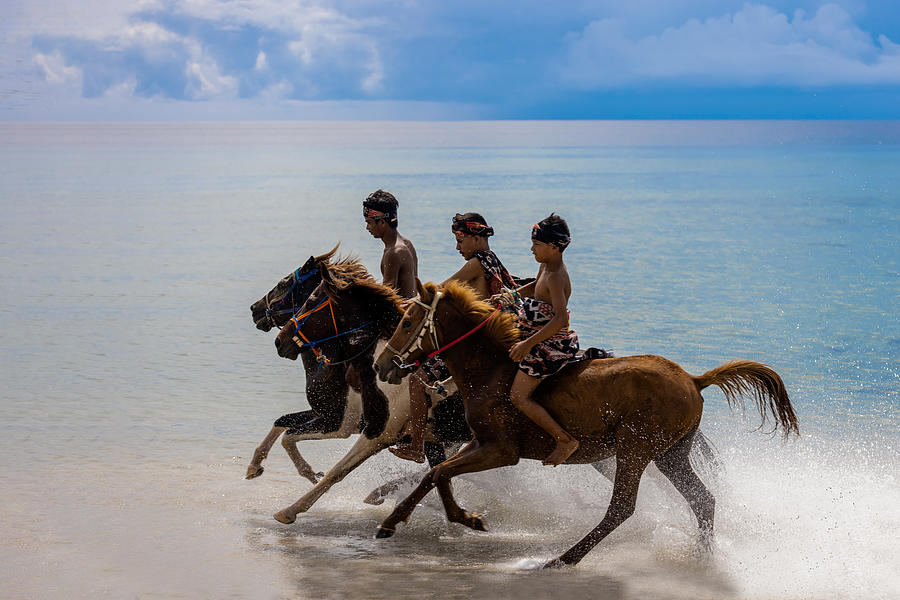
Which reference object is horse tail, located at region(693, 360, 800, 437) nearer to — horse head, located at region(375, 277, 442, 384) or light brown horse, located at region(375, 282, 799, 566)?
light brown horse, located at region(375, 282, 799, 566)

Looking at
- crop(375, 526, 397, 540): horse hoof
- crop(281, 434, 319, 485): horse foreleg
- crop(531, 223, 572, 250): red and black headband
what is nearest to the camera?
crop(531, 223, 572, 250): red and black headband

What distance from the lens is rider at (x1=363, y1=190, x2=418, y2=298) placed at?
8602 mm

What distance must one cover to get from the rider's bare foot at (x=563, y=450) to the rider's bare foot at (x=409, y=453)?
4.46 ft

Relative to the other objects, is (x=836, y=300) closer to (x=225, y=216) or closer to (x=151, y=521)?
(x=151, y=521)

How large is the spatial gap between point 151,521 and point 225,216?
3711cm

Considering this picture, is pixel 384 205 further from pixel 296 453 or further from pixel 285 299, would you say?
pixel 296 453

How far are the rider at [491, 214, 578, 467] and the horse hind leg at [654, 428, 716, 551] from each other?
2.55ft

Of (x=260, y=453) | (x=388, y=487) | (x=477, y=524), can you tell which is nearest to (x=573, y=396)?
(x=477, y=524)

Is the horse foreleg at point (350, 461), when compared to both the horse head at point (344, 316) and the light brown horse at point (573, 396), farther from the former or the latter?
the light brown horse at point (573, 396)

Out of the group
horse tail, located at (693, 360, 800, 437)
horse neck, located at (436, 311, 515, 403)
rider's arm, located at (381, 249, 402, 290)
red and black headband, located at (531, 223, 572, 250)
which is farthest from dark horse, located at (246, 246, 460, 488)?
horse tail, located at (693, 360, 800, 437)

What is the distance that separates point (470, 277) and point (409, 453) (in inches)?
59.4

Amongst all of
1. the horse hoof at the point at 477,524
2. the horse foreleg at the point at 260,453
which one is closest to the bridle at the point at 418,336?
the horse hoof at the point at 477,524

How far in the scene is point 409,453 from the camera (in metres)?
8.32

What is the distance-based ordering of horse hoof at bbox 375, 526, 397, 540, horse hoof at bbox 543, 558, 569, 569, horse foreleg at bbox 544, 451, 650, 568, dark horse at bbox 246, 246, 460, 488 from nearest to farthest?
Answer: 1. horse foreleg at bbox 544, 451, 650, 568
2. horse hoof at bbox 543, 558, 569, 569
3. horse hoof at bbox 375, 526, 397, 540
4. dark horse at bbox 246, 246, 460, 488
